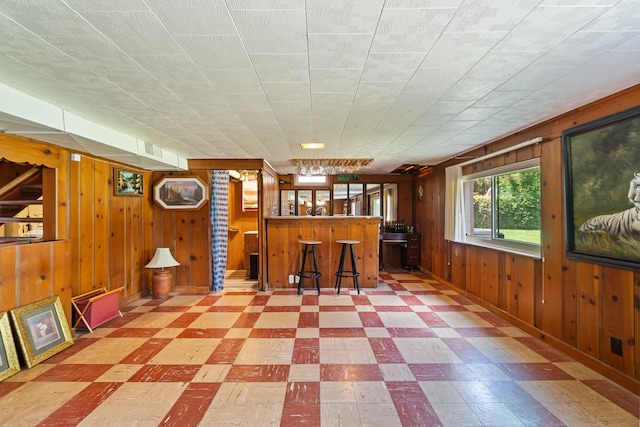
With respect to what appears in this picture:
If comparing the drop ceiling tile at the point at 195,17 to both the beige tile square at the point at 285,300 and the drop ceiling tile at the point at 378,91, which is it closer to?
the drop ceiling tile at the point at 378,91

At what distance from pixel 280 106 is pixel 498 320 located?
3614 mm

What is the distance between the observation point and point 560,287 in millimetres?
2740

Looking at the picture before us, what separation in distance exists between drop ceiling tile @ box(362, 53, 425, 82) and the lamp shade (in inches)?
160

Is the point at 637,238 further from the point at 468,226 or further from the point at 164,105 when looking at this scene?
the point at 164,105

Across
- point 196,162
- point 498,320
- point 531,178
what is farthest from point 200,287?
point 531,178

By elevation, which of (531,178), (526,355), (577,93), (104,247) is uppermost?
(577,93)

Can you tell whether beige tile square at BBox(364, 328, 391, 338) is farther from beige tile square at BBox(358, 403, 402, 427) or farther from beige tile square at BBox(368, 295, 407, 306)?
beige tile square at BBox(358, 403, 402, 427)

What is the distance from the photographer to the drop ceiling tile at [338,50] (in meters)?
1.53

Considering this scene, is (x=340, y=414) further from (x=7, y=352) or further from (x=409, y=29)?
(x=7, y=352)

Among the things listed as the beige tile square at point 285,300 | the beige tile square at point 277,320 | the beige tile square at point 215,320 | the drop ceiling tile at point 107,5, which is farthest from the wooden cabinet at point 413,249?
the drop ceiling tile at point 107,5

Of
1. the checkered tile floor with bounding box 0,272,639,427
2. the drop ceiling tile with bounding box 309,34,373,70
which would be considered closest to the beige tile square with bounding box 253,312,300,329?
the checkered tile floor with bounding box 0,272,639,427

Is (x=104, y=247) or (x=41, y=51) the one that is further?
(x=104, y=247)

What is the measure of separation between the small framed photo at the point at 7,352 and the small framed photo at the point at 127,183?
200 centimetres

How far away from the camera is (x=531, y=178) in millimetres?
3244
